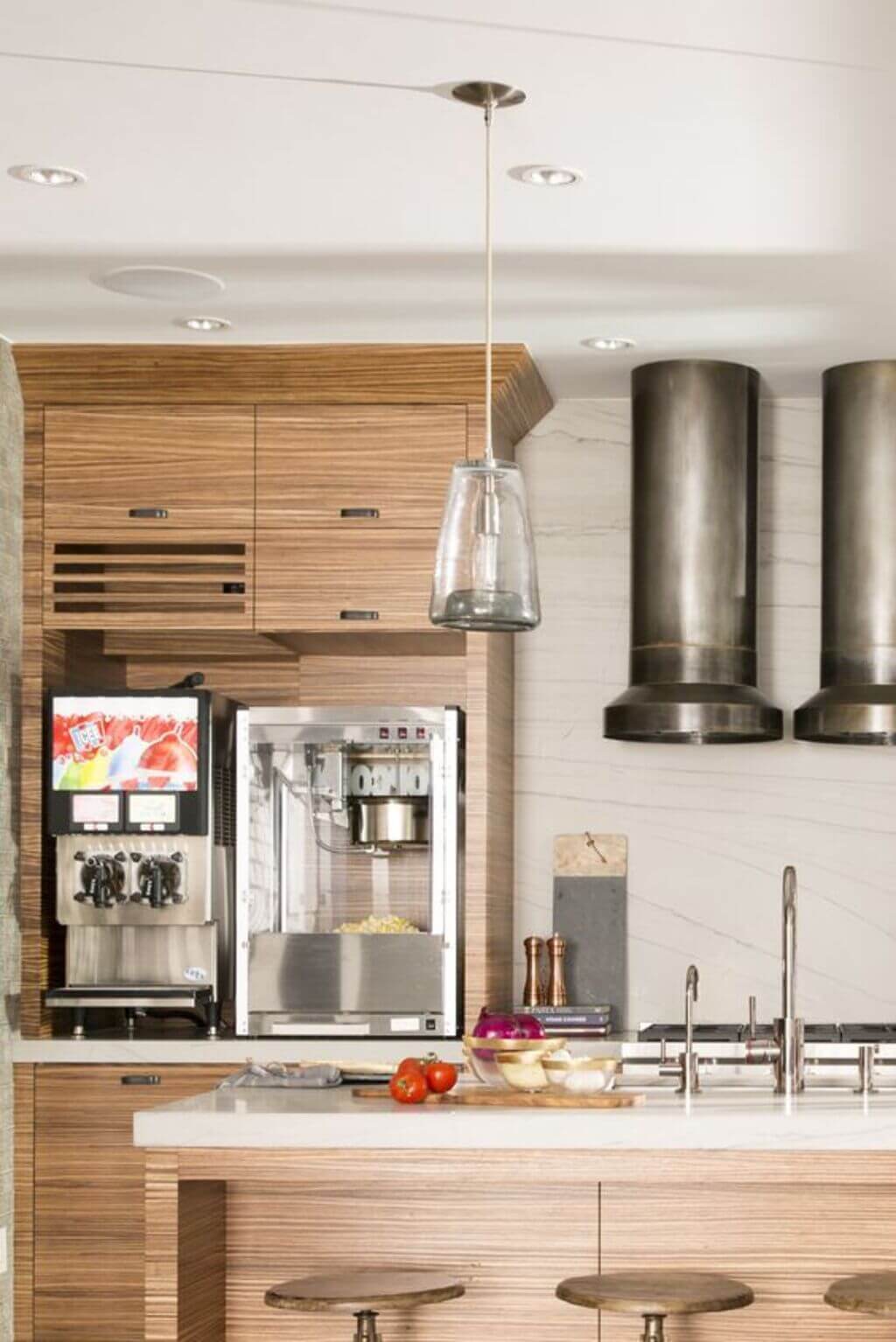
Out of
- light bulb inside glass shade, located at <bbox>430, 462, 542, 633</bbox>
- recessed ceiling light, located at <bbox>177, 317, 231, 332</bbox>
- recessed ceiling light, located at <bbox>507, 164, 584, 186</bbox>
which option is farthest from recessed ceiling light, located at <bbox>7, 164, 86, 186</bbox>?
light bulb inside glass shade, located at <bbox>430, 462, 542, 633</bbox>

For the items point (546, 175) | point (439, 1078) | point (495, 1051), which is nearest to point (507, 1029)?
point (495, 1051)

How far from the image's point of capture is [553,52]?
10.6ft

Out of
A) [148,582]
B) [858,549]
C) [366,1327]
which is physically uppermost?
[858,549]

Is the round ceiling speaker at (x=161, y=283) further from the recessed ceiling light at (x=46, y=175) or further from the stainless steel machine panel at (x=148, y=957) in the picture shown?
the stainless steel machine panel at (x=148, y=957)

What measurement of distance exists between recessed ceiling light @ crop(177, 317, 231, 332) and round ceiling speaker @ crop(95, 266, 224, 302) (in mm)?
196

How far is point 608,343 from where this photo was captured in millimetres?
5141

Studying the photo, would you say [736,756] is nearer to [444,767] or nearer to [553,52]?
[444,767]

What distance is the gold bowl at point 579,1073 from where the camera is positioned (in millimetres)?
3594

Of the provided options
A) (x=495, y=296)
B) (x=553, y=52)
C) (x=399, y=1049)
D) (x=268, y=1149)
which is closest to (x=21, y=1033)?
(x=399, y=1049)

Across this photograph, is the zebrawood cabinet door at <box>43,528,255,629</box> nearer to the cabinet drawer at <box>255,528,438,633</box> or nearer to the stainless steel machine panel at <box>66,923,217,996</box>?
the cabinet drawer at <box>255,528,438,633</box>

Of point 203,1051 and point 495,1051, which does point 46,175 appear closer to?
point 495,1051

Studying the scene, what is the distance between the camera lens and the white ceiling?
3.16 meters

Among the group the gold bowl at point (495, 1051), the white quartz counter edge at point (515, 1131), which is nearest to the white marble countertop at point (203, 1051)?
the gold bowl at point (495, 1051)

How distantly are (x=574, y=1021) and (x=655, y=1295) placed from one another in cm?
197
